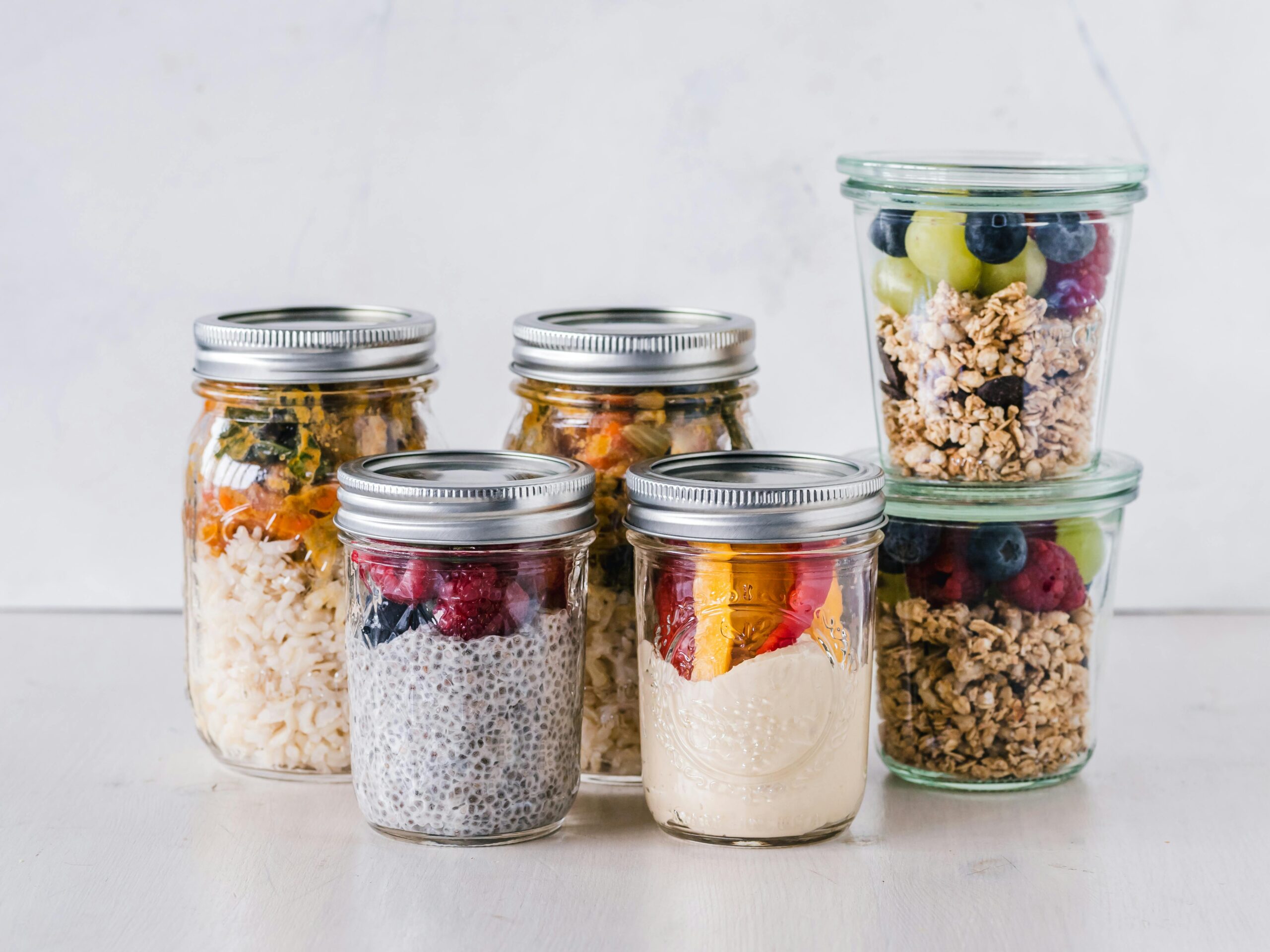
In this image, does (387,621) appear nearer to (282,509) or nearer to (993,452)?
(282,509)

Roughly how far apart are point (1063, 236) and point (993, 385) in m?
0.10

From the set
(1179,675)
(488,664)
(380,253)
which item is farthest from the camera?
(380,253)

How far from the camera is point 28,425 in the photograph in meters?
1.48

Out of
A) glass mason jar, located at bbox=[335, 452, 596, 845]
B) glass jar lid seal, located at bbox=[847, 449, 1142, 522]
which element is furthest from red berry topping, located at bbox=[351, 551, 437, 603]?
glass jar lid seal, located at bbox=[847, 449, 1142, 522]

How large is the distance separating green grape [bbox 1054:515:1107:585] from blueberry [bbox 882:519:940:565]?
81 mm

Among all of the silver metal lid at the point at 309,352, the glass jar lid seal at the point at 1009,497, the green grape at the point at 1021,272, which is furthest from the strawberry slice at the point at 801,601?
the silver metal lid at the point at 309,352

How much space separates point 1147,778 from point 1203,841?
4.5 inches

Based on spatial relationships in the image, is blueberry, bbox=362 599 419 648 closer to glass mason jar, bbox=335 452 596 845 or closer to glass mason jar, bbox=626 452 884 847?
glass mason jar, bbox=335 452 596 845

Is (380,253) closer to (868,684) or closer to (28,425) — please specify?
(28,425)

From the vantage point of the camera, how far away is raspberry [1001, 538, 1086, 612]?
98cm

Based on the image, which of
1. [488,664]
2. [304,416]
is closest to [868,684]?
[488,664]

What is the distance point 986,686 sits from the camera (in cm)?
98

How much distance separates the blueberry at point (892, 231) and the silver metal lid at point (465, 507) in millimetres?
247

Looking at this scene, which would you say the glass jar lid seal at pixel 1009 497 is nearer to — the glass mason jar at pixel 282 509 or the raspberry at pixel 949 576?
the raspberry at pixel 949 576
